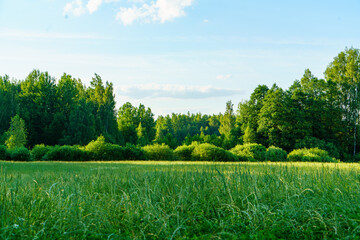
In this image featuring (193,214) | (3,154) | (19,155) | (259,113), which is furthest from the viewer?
(259,113)

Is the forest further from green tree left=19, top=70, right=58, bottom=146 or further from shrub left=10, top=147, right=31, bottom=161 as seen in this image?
shrub left=10, top=147, right=31, bottom=161

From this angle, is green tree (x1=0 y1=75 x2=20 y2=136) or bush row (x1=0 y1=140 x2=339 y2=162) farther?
green tree (x1=0 y1=75 x2=20 y2=136)

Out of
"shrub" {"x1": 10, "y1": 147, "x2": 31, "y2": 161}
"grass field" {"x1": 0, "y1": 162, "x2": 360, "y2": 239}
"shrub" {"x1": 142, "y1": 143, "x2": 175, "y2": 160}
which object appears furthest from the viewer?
"shrub" {"x1": 142, "y1": 143, "x2": 175, "y2": 160}

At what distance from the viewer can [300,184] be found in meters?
4.82

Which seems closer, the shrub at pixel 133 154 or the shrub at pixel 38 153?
the shrub at pixel 38 153

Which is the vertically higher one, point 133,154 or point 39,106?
point 39,106

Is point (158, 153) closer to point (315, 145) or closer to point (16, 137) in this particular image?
point (16, 137)

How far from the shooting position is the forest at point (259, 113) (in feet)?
102

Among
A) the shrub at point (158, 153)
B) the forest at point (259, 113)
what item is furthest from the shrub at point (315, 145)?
the shrub at point (158, 153)

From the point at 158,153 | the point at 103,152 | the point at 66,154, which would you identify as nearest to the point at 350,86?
the point at 158,153

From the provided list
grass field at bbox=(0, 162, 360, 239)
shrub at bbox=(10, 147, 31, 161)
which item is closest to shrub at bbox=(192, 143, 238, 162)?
shrub at bbox=(10, 147, 31, 161)

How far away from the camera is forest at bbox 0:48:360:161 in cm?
3112

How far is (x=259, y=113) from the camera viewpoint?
111ft

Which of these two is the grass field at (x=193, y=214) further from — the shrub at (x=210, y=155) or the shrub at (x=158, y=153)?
the shrub at (x=158, y=153)
